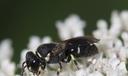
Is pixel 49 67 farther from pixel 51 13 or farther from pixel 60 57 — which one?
pixel 51 13

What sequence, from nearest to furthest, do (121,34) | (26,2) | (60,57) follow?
(60,57) < (121,34) < (26,2)

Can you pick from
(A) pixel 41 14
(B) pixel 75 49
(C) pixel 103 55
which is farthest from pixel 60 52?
(A) pixel 41 14

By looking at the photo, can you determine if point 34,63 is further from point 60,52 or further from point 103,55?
point 103,55

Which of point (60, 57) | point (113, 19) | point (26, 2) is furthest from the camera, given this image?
point (26, 2)

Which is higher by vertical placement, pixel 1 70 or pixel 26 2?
pixel 26 2

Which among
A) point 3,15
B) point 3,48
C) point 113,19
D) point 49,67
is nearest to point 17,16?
point 3,15

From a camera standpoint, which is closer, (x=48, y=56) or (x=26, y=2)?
(x=48, y=56)
